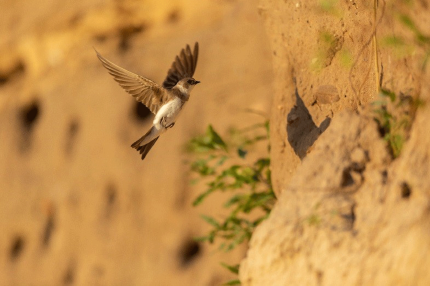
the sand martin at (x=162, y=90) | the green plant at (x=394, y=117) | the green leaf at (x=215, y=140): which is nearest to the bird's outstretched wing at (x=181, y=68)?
the sand martin at (x=162, y=90)

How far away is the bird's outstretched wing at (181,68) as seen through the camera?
9.42 ft

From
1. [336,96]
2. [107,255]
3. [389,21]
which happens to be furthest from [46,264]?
[389,21]

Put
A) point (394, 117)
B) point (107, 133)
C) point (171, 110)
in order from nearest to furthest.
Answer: point (394, 117), point (171, 110), point (107, 133)

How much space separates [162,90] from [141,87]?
3.2 inches

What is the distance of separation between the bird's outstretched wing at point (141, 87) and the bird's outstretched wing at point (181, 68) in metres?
0.08

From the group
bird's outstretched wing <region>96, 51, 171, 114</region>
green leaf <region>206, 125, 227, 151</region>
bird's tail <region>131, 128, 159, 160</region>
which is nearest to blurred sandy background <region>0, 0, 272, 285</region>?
green leaf <region>206, 125, 227, 151</region>

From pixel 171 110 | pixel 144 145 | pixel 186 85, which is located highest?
pixel 186 85

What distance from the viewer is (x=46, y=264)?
5121 millimetres

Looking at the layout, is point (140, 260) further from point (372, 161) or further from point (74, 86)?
point (372, 161)

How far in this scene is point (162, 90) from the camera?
2803mm

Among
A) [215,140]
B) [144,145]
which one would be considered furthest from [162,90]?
[215,140]

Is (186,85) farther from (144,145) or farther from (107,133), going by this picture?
(107,133)

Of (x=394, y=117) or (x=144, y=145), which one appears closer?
(x=394, y=117)

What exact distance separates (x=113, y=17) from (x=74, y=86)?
0.56m
